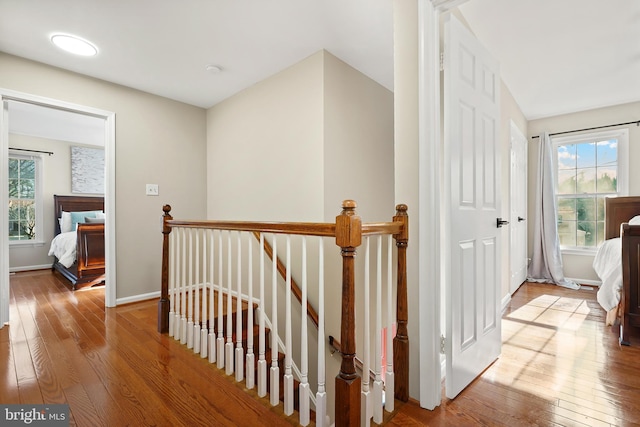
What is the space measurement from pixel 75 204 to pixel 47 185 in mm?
503

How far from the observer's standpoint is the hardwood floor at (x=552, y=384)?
4.42 feet

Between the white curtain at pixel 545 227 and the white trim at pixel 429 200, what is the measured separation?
3695 millimetres

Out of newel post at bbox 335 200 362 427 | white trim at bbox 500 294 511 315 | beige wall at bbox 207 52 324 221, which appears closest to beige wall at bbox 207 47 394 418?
beige wall at bbox 207 52 324 221

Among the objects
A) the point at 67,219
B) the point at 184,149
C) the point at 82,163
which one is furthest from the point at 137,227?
the point at 82,163

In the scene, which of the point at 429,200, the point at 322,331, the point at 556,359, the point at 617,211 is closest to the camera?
the point at 322,331

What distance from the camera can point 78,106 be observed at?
283cm

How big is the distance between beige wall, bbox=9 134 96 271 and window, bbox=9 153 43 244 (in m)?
0.09

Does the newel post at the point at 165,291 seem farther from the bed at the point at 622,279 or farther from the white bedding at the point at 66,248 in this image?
the bed at the point at 622,279

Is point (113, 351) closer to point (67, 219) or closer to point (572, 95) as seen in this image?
point (67, 219)

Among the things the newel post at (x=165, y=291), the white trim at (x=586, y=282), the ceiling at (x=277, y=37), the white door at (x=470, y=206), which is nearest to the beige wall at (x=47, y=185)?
the ceiling at (x=277, y=37)

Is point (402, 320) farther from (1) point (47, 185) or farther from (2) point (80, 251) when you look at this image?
(1) point (47, 185)

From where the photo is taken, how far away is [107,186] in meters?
3.03

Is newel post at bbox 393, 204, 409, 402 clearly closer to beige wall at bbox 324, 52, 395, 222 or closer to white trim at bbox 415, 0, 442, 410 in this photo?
white trim at bbox 415, 0, 442, 410

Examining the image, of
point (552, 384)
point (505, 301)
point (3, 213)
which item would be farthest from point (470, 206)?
point (3, 213)
